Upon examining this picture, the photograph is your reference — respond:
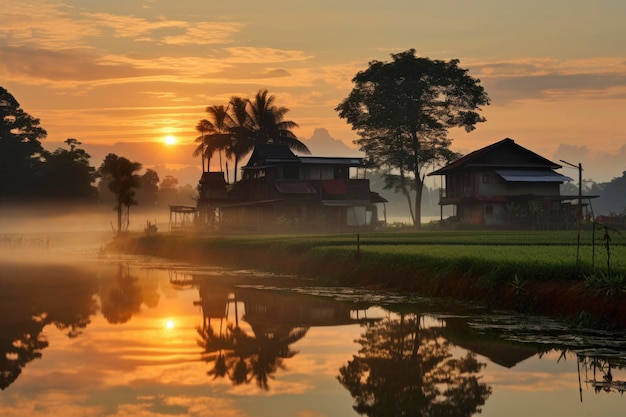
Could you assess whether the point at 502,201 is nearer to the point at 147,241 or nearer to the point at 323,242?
the point at 147,241

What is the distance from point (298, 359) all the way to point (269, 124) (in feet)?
279

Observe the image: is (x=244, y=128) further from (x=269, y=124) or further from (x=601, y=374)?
(x=601, y=374)

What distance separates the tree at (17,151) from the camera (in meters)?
117

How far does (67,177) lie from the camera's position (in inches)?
4857

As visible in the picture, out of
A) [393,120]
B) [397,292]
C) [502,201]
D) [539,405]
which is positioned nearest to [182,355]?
[539,405]

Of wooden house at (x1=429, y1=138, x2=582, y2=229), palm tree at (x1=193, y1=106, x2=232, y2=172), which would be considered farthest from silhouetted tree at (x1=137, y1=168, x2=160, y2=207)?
wooden house at (x1=429, y1=138, x2=582, y2=229)

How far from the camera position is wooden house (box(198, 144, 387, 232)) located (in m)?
81.7

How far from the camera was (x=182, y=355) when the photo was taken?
18.8 metres

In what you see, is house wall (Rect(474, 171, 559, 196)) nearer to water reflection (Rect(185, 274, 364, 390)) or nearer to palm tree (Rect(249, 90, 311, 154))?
palm tree (Rect(249, 90, 311, 154))

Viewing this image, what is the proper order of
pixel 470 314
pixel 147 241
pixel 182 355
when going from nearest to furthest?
1. pixel 182 355
2. pixel 470 314
3. pixel 147 241

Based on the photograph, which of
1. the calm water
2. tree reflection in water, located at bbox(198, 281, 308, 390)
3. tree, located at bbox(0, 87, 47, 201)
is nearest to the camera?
the calm water

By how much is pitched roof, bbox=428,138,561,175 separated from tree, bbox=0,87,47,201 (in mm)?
60717

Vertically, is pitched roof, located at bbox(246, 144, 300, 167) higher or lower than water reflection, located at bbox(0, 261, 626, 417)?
higher

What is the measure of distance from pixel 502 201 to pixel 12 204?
67.6m
